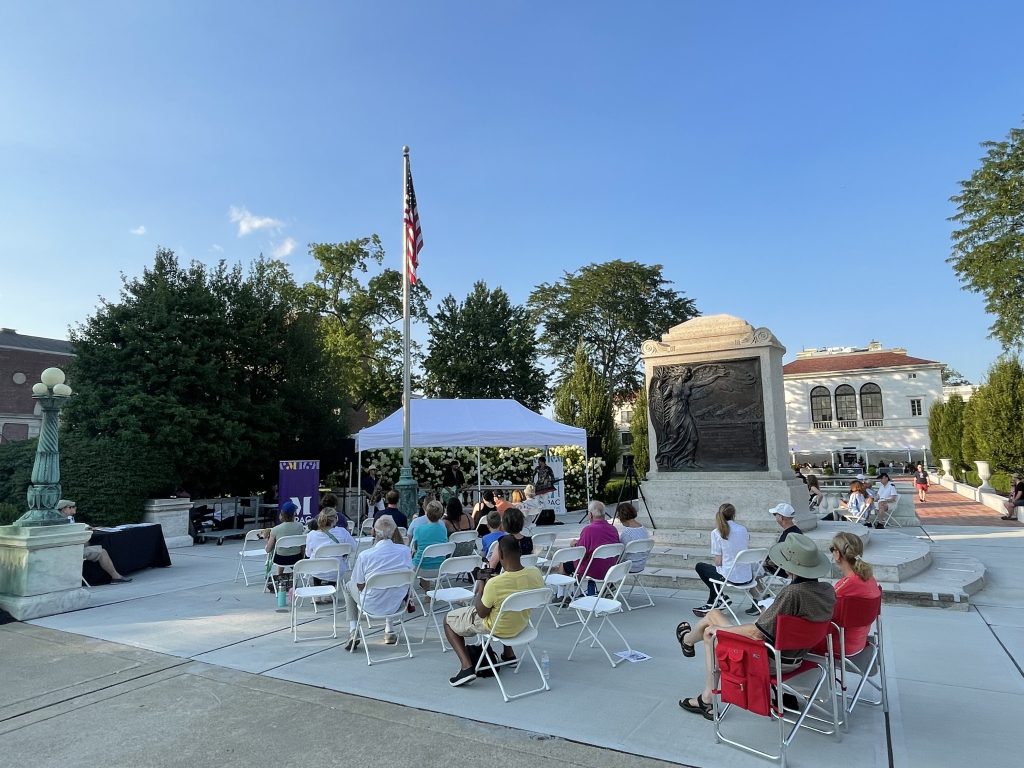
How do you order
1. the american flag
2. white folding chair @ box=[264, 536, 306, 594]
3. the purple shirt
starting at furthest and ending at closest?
the american flag, white folding chair @ box=[264, 536, 306, 594], the purple shirt

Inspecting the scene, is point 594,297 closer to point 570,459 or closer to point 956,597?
point 570,459

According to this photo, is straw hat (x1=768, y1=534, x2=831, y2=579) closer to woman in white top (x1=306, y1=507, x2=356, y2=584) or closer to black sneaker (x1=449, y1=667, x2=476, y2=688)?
black sneaker (x1=449, y1=667, x2=476, y2=688)

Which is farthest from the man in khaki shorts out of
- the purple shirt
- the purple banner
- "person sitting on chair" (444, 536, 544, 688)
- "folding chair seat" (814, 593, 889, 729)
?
"folding chair seat" (814, 593, 889, 729)

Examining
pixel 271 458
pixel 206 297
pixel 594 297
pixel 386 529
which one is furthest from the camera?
pixel 594 297

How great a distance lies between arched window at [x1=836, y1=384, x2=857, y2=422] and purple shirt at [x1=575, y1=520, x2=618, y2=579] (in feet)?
191

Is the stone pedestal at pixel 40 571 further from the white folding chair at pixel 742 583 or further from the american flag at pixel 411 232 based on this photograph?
the white folding chair at pixel 742 583

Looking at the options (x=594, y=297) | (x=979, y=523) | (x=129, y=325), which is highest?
(x=594, y=297)

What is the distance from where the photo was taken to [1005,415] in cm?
2016

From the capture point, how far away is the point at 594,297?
4131 cm

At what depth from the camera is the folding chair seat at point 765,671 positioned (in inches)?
136

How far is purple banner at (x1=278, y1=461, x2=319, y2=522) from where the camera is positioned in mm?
14750


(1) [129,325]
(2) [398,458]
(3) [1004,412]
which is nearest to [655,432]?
(2) [398,458]

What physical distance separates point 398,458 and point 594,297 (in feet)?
80.4

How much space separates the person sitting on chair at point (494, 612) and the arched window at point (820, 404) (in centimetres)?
6053
